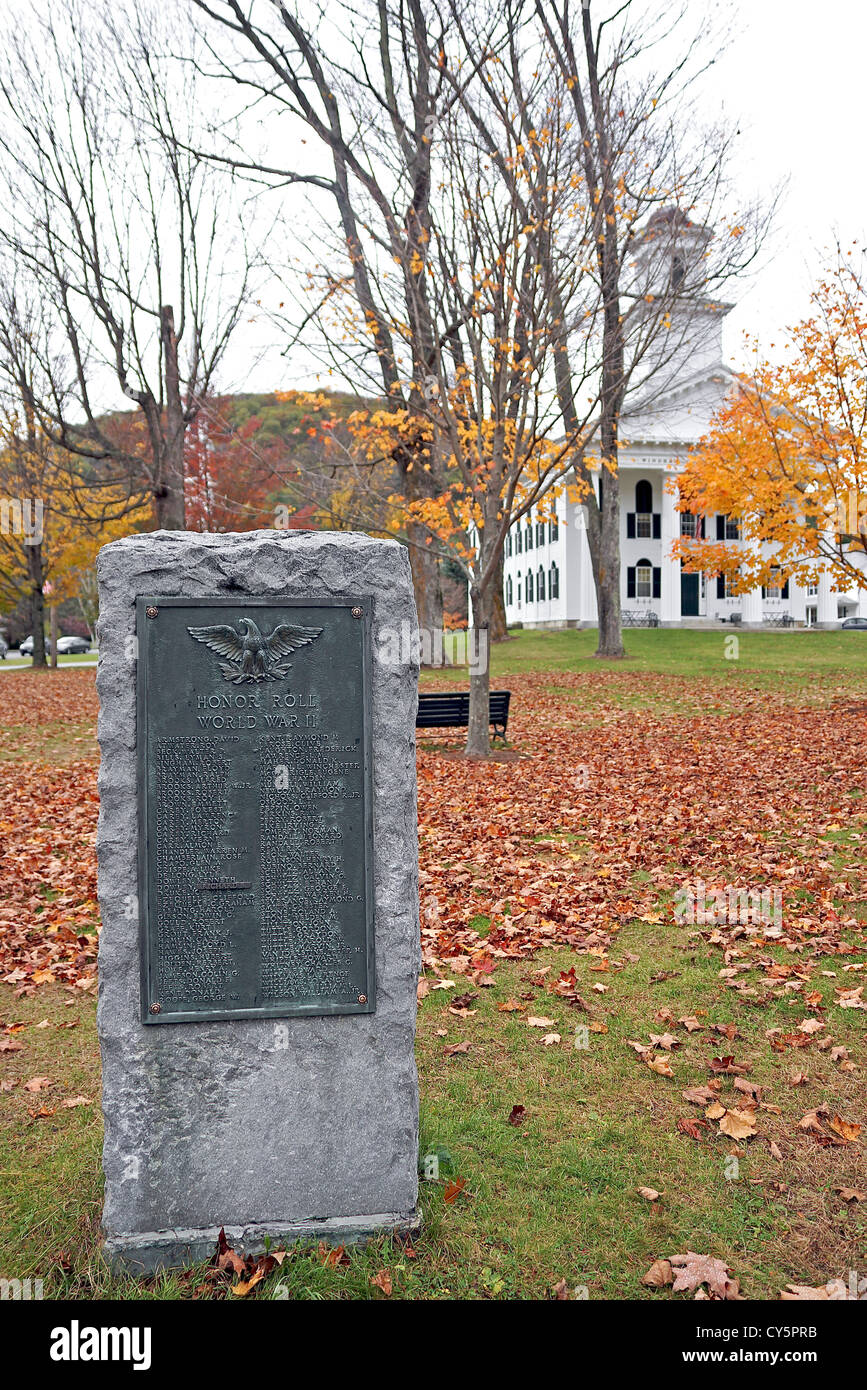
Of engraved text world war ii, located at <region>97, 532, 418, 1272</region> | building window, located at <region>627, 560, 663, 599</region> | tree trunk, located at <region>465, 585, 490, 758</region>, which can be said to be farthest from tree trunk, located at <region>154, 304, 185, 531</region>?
building window, located at <region>627, 560, 663, 599</region>

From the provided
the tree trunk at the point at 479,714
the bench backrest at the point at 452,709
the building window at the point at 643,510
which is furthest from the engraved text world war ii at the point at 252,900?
the building window at the point at 643,510

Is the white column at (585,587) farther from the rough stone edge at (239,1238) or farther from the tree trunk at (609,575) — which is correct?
the rough stone edge at (239,1238)

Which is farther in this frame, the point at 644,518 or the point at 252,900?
the point at 644,518

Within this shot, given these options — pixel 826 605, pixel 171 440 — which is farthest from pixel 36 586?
pixel 826 605

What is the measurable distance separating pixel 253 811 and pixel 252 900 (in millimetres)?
298

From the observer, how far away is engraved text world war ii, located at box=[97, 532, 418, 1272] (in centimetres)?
312

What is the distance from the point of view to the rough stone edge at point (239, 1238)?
3.09 m

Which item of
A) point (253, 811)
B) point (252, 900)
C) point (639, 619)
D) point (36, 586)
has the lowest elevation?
point (252, 900)

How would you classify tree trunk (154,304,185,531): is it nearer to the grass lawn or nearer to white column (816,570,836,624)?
the grass lawn

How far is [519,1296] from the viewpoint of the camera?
2.91 meters

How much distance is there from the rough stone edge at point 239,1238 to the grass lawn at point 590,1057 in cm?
6

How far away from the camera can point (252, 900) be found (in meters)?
3.19

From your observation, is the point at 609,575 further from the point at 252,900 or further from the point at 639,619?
the point at 252,900
